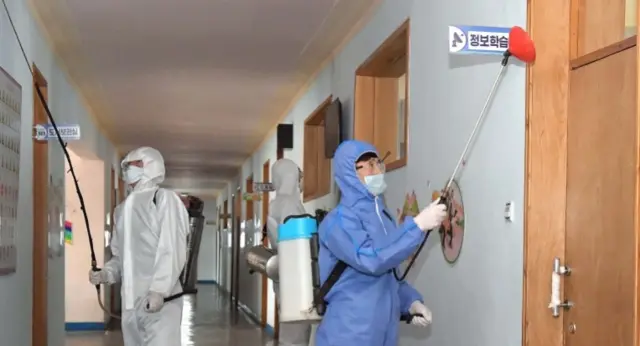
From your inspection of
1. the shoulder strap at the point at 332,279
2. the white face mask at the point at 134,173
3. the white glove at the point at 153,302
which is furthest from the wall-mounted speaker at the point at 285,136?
the shoulder strap at the point at 332,279

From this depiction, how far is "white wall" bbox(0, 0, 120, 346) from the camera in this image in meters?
4.02

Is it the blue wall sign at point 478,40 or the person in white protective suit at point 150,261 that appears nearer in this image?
the blue wall sign at point 478,40

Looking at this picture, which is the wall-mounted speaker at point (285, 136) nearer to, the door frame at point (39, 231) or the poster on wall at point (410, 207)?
the door frame at point (39, 231)

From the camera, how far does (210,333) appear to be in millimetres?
9039

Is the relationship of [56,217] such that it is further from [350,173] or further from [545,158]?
[545,158]

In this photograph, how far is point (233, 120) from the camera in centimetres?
952

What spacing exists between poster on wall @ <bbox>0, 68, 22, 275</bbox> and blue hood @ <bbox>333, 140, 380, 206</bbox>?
5.69ft

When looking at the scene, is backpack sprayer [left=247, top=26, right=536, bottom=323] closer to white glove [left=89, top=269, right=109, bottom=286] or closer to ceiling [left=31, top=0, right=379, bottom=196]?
white glove [left=89, top=269, right=109, bottom=286]

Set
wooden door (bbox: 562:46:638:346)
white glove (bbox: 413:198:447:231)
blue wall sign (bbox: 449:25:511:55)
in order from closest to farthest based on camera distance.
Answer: wooden door (bbox: 562:46:638:346)
white glove (bbox: 413:198:447:231)
blue wall sign (bbox: 449:25:511:55)

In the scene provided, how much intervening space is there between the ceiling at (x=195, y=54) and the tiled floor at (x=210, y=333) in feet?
8.09

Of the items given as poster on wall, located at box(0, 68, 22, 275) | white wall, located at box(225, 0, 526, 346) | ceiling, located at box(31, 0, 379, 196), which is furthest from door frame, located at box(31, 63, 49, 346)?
white wall, located at box(225, 0, 526, 346)

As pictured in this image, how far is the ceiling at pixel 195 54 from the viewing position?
16.7ft

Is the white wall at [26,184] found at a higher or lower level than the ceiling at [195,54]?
lower

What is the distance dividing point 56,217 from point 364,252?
4.19 meters
